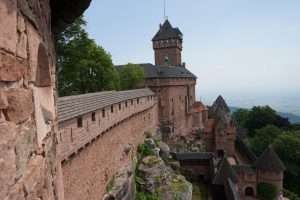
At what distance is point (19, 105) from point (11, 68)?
0.23 meters

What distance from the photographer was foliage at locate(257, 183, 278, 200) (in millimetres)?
21922

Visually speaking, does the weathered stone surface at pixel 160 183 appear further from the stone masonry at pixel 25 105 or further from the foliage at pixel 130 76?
the stone masonry at pixel 25 105

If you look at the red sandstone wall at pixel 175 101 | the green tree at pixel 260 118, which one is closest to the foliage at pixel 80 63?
the red sandstone wall at pixel 175 101

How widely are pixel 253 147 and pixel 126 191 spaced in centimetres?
2873

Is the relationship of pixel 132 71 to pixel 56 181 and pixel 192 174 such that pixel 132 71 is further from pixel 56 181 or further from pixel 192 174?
pixel 56 181

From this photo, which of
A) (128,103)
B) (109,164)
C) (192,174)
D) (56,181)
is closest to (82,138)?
(109,164)

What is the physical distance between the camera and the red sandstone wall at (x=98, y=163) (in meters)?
8.32

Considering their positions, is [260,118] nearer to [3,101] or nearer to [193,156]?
[193,156]

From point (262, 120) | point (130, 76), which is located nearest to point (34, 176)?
point (130, 76)

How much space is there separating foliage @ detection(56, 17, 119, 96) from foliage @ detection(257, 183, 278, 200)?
1482cm

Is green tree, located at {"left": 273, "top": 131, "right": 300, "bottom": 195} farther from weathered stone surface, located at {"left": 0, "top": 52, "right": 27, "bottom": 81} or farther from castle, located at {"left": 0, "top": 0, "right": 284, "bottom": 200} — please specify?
weathered stone surface, located at {"left": 0, "top": 52, "right": 27, "bottom": 81}

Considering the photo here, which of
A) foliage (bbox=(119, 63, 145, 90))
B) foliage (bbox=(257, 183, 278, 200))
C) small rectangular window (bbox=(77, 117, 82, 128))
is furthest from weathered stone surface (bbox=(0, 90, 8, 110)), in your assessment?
foliage (bbox=(119, 63, 145, 90))

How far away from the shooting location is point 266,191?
2216 centimetres

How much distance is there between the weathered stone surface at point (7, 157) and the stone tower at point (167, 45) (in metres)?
41.7
